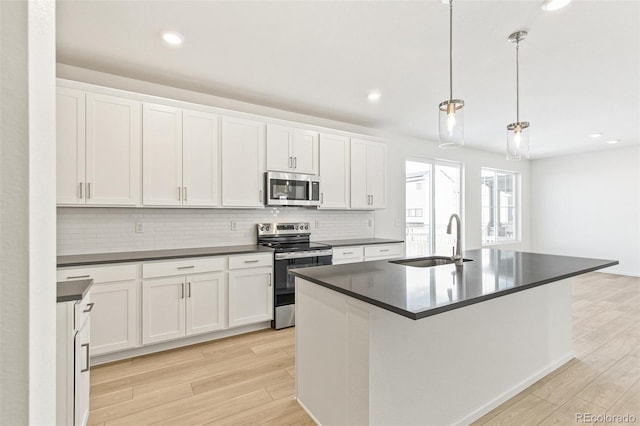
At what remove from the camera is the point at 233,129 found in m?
3.53

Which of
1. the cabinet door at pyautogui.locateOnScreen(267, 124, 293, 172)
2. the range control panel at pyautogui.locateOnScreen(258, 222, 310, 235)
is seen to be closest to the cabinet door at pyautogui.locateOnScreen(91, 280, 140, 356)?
the range control panel at pyautogui.locateOnScreen(258, 222, 310, 235)

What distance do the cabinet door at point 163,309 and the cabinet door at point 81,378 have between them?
893mm

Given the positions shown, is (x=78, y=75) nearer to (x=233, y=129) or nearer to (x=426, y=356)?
(x=233, y=129)

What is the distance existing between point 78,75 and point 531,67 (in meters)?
4.31

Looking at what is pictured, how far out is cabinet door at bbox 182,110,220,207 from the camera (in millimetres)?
3268

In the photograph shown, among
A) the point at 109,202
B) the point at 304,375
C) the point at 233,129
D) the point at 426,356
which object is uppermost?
the point at 233,129

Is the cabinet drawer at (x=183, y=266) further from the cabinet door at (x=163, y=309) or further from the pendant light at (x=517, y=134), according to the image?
the pendant light at (x=517, y=134)

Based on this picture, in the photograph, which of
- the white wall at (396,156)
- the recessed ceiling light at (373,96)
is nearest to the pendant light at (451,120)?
the recessed ceiling light at (373,96)

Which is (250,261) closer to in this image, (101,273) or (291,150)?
(101,273)

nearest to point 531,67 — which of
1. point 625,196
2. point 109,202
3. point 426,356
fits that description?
point 426,356

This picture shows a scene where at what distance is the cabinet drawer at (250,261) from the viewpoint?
3.29 metres

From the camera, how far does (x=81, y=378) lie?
1.78m

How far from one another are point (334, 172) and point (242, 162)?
4.25 feet

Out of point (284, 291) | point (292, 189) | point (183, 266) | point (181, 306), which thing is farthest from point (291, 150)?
point (181, 306)
